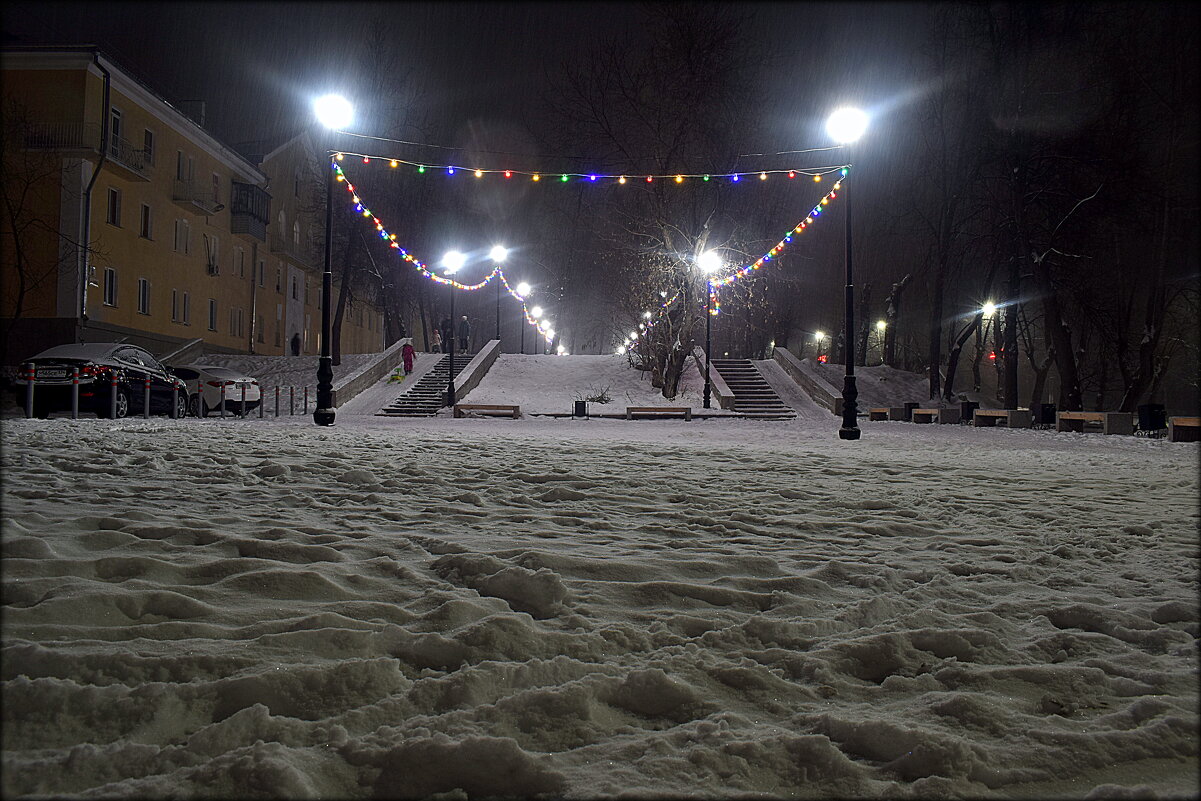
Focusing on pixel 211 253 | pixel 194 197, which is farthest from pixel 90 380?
pixel 211 253

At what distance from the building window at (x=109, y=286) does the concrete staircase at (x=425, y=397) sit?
38.0 ft

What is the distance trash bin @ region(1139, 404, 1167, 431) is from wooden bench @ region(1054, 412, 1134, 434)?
71cm

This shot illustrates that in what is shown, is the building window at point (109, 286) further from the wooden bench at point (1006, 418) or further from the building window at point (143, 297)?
the wooden bench at point (1006, 418)

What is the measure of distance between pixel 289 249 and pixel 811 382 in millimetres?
30437

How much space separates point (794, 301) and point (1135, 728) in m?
51.4

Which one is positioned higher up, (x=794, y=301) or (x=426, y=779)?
(x=794, y=301)

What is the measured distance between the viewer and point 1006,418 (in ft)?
76.2

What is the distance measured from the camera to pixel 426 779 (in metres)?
1.84

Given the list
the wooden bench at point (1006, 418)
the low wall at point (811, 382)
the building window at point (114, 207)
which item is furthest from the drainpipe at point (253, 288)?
the wooden bench at point (1006, 418)

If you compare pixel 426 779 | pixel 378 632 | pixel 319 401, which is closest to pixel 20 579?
Result: pixel 378 632

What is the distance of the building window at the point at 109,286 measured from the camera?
27.0 metres

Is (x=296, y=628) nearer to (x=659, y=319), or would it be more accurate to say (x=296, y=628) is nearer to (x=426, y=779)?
(x=426, y=779)

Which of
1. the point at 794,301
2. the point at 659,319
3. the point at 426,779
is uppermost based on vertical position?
the point at 794,301

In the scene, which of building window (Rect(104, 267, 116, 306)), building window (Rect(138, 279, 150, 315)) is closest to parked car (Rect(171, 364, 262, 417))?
building window (Rect(104, 267, 116, 306))
